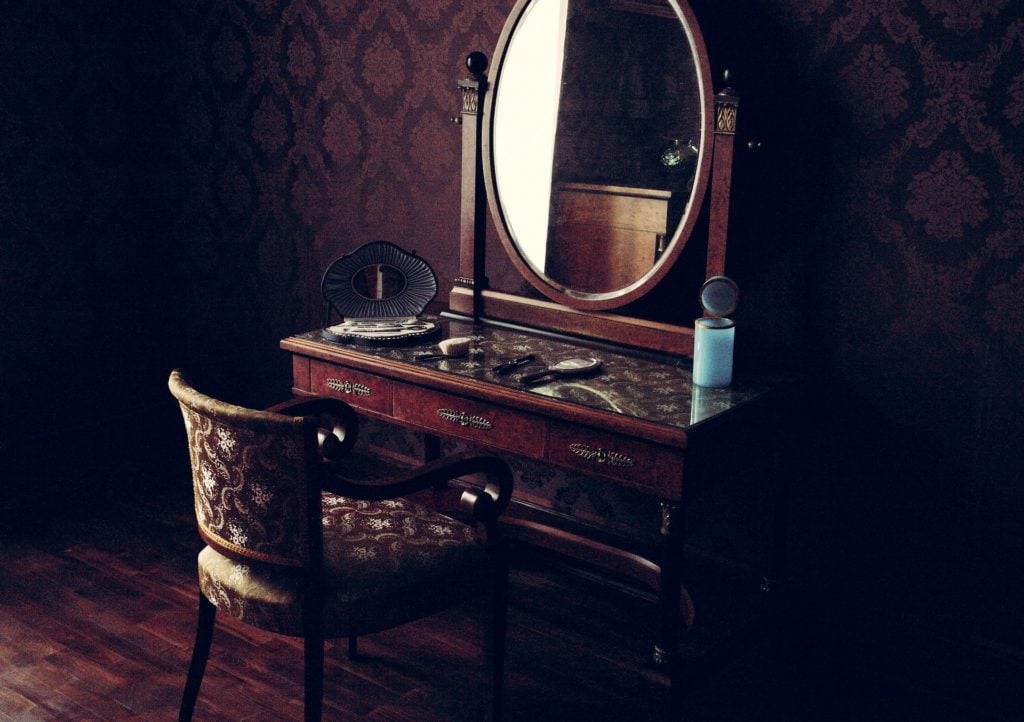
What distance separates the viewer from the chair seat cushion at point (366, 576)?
76.0 inches

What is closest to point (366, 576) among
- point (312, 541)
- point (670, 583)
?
point (312, 541)

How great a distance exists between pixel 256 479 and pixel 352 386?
0.71m

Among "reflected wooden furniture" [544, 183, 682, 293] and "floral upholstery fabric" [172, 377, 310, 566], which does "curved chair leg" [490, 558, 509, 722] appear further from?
"reflected wooden furniture" [544, 183, 682, 293]

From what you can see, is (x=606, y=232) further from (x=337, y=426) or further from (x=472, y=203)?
(x=337, y=426)

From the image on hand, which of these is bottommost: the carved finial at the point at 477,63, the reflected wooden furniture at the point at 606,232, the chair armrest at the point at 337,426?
the chair armrest at the point at 337,426

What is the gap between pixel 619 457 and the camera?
2.11 metres

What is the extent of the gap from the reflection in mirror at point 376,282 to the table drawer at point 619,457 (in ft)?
2.50

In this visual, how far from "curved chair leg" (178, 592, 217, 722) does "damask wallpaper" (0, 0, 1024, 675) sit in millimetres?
1177

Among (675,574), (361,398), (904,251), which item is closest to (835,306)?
(904,251)

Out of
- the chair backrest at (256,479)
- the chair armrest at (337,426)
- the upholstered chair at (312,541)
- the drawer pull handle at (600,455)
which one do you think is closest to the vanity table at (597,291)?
the drawer pull handle at (600,455)

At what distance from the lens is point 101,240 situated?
3711mm

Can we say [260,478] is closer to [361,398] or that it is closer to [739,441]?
[361,398]

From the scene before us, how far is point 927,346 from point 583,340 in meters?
0.80

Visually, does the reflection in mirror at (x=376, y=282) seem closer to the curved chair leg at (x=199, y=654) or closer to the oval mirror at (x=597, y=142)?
the oval mirror at (x=597, y=142)
